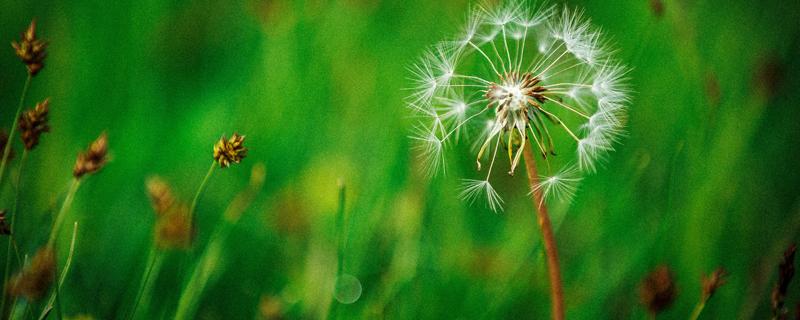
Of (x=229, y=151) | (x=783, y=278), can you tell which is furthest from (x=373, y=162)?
(x=783, y=278)

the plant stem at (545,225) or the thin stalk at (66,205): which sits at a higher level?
the plant stem at (545,225)

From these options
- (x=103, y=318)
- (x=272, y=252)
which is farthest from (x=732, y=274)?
(x=103, y=318)

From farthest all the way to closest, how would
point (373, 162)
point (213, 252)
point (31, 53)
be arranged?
point (373, 162)
point (213, 252)
point (31, 53)

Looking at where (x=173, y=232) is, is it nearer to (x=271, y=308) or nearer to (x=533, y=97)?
(x=271, y=308)

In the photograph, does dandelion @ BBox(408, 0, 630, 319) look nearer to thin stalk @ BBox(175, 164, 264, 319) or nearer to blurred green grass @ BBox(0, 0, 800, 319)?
blurred green grass @ BBox(0, 0, 800, 319)

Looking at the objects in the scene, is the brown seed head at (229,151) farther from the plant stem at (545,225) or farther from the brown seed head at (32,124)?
the plant stem at (545,225)

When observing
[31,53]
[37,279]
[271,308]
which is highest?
[31,53]

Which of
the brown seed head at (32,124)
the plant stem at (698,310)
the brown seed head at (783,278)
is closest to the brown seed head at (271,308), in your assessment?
the brown seed head at (32,124)

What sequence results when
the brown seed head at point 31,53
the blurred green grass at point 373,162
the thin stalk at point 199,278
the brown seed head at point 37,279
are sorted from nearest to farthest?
1. the brown seed head at point 37,279
2. the brown seed head at point 31,53
3. the thin stalk at point 199,278
4. the blurred green grass at point 373,162

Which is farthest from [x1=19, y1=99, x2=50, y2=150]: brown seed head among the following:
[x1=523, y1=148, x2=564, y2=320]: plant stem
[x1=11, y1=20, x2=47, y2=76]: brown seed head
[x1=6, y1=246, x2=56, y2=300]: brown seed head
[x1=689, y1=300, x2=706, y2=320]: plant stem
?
[x1=689, y1=300, x2=706, y2=320]: plant stem
